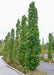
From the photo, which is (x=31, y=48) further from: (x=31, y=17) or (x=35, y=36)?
(x=31, y=17)

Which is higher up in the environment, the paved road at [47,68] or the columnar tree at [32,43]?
the columnar tree at [32,43]

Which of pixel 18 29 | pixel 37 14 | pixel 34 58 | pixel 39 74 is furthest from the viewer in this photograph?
pixel 18 29

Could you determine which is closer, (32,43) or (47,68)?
(32,43)

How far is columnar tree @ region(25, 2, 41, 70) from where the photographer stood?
51.4ft

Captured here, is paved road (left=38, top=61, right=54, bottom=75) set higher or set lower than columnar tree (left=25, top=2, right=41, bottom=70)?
lower

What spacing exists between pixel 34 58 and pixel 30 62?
0.55 metres

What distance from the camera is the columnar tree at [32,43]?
1568cm

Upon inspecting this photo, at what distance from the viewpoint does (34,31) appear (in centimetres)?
1589

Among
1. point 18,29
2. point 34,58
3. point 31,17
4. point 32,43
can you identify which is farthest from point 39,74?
point 18,29


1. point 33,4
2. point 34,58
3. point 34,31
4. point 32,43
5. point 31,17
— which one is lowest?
point 34,58

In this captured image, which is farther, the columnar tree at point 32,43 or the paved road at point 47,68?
the paved road at point 47,68

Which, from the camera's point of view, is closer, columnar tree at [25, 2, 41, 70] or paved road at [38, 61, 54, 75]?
columnar tree at [25, 2, 41, 70]

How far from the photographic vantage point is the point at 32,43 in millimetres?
15906

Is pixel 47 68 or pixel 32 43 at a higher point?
pixel 32 43
